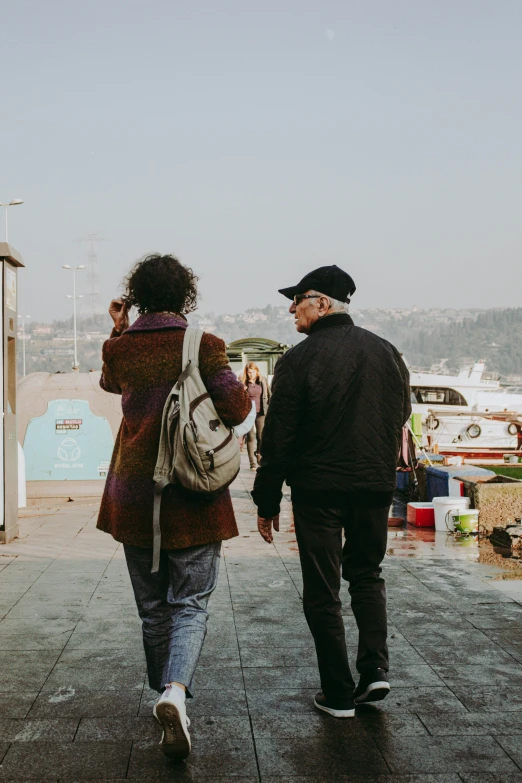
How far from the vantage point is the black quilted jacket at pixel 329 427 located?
3744mm

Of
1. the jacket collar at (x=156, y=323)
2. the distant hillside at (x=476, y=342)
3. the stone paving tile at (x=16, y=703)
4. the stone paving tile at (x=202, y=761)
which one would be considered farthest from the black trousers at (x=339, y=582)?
the distant hillside at (x=476, y=342)

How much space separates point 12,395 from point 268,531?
463cm

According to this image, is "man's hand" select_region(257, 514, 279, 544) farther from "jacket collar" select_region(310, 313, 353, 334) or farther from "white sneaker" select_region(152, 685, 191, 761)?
"white sneaker" select_region(152, 685, 191, 761)

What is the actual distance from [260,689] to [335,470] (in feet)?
3.58

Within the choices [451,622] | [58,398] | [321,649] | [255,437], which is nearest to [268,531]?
[321,649]

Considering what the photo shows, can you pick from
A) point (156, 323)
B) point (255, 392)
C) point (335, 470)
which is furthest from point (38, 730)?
point (255, 392)

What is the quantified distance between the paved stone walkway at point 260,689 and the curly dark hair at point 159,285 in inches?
66.1

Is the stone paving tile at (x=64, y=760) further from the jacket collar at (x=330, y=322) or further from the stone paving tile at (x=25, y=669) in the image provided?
the jacket collar at (x=330, y=322)

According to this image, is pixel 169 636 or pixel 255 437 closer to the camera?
pixel 169 636

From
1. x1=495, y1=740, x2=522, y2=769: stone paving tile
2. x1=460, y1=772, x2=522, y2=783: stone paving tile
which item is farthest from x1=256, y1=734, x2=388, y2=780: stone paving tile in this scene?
x1=495, y1=740, x2=522, y2=769: stone paving tile

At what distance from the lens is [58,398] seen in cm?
1112

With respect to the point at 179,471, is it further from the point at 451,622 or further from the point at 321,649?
the point at 451,622

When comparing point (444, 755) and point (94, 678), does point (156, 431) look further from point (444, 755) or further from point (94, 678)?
point (444, 755)

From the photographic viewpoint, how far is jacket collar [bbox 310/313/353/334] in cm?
394
